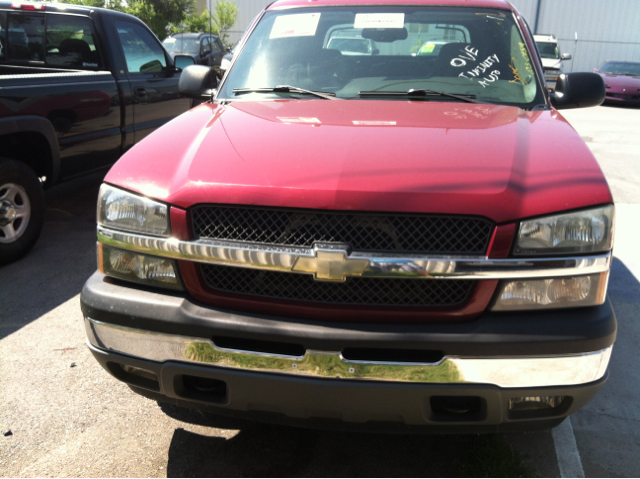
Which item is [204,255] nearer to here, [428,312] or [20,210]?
[428,312]

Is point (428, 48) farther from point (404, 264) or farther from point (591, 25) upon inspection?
point (591, 25)

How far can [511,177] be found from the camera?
6.62ft

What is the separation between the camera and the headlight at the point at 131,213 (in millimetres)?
2104

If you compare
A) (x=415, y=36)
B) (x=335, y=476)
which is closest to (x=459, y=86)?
(x=415, y=36)

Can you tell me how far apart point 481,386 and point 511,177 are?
691mm

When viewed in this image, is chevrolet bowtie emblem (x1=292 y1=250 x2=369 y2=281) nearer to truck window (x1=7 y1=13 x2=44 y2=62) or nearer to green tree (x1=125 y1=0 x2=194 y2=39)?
truck window (x1=7 y1=13 x2=44 y2=62)

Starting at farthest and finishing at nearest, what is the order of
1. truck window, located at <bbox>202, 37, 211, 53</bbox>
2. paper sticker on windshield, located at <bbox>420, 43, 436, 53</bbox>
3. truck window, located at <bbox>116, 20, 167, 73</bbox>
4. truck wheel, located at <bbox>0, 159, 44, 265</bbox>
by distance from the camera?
1. truck window, located at <bbox>202, 37, 211, 53</bbox>
2. truck window, located at <bbox>116, 20, 167, 73</bbox>
3. truck wheel, located at <bbox>0, 159, 44, 265</bbox>
4. paper sticker on windshield, located at <bbox>420, 43, 436, 53</bbox>

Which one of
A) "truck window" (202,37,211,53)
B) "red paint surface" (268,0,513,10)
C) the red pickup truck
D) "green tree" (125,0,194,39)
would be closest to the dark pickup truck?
"red paint surface" (268,0,513,10)

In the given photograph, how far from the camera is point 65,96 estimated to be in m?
4.87

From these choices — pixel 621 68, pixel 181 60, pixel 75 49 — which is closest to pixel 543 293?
pixel 75 49

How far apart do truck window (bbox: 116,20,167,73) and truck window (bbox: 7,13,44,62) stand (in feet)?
2.39

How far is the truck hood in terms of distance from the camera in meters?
1.93

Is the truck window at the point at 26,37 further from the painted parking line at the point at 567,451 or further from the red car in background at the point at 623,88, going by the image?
the red car in background at the point at 623,88

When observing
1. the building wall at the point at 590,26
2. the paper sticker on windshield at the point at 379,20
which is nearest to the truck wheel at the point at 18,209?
the paper sticker on windshield at the point at 379,20
